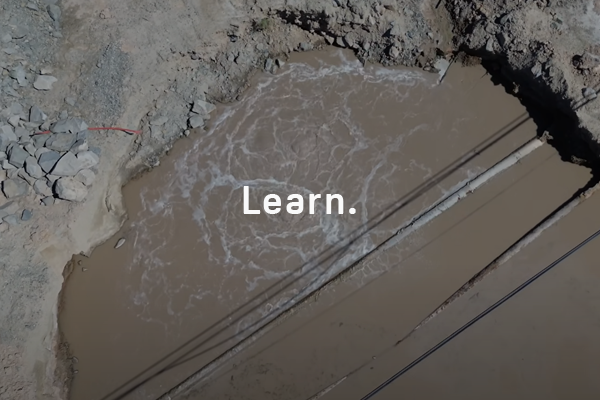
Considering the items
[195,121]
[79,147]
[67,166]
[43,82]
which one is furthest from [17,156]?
[195,121]

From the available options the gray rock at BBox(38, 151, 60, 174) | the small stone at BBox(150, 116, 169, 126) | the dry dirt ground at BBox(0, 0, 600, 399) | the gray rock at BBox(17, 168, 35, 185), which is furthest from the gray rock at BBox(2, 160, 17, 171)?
the small stone at BBox(150, 116, 169, 126)

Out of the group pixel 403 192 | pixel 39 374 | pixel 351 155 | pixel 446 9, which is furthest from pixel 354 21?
pixel 39 374

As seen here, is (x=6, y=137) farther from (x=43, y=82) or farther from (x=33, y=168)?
(x=43, y=82)

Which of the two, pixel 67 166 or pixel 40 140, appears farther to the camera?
pixel 40 140

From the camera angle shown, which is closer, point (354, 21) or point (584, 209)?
point (584, 209)

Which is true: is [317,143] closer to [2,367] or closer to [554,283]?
[554,283]

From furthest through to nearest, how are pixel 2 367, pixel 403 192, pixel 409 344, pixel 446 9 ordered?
pixel 446 9, pixel 403 192, pixel 409 344, pixel 2 367

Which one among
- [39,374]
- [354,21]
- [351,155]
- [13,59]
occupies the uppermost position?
[354,21]

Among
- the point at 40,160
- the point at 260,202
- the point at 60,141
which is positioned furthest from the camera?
the point at 260,202
